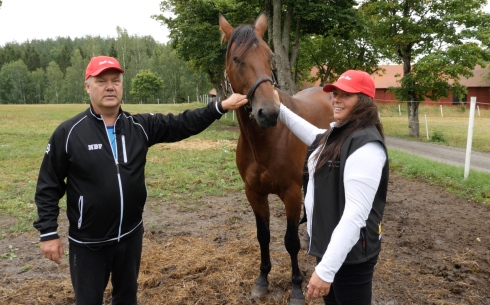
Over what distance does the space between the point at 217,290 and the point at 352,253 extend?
202cm

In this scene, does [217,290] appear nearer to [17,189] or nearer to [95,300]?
[95,300]

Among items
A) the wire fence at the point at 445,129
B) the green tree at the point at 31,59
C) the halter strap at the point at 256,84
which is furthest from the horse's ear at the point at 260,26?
the green tree at the point at 31,59

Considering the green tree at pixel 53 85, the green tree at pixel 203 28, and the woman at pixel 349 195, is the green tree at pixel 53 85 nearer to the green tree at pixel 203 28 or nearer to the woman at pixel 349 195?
the green tree at pixel 203 28

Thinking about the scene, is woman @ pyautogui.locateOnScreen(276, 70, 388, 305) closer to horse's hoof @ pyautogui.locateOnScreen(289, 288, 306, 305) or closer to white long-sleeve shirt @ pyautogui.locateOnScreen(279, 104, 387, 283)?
white long-sleeve shirt @ pyautogui.locateOnScreen(279, 104, 387, 283)

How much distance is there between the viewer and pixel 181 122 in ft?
8.41

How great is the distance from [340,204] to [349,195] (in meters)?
0.15

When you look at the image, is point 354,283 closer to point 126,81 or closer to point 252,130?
point 252,130

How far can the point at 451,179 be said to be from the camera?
7254 mm

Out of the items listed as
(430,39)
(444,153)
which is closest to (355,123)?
(444,153)

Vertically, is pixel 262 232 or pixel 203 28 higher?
pixel 203 28

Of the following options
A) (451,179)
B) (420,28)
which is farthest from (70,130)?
(420,28)

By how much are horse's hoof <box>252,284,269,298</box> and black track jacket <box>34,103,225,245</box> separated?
167cm

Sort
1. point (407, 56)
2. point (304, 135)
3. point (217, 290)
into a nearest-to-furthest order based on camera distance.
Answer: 1. point (304, 135)
2. point (217, 290)
3. point (407, 56)

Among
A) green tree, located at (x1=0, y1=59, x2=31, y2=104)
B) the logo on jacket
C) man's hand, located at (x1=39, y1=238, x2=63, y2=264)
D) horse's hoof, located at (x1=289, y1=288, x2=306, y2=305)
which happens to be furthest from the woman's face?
green tree, located at (x1=0, y1=59, x2=31, y2=104)
